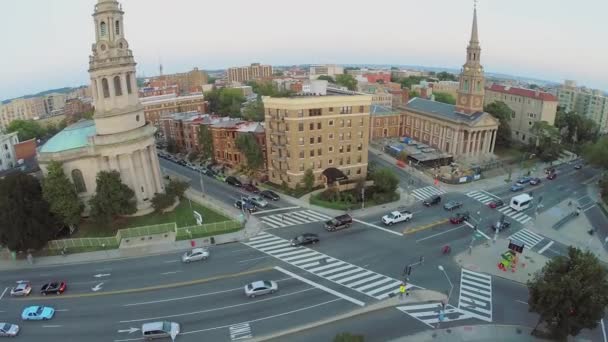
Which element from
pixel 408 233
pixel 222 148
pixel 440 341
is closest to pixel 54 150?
pixel 222 148

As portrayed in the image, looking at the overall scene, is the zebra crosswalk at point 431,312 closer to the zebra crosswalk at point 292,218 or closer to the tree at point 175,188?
the zebra crosswalk at point 292,218

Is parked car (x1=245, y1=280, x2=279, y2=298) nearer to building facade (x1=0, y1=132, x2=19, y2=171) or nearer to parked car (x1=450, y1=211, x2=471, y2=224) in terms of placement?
parked car (x1=450, y1=211, x2=471, y2=224)

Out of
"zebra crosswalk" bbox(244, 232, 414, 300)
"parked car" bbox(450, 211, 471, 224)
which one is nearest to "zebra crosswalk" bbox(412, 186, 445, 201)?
"parked car" bbox(450, 211, 471, 224)

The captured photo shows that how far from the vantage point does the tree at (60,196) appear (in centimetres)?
5300

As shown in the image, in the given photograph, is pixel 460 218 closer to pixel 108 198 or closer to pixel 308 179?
pixel 308 179

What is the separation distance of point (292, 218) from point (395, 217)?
16.4 meters

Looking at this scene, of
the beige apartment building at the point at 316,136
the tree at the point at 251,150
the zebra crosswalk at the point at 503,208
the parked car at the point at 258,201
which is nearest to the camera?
the zebra crosswalk at the point at 503,208

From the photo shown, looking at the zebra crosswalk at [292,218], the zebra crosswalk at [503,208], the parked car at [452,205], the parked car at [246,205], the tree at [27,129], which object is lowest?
the zebra crosswalk at [503,208]

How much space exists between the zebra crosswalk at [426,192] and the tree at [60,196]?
186 feet

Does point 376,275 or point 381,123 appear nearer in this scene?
point 376,275

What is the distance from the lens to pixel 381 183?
67.8 m

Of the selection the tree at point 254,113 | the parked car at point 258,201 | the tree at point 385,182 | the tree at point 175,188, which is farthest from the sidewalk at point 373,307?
the tree at point 254,113

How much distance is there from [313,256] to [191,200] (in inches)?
1131

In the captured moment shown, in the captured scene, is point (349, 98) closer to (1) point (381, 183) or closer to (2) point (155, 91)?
(1) point (381, 183)
